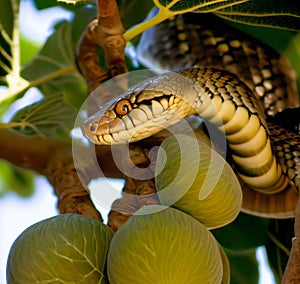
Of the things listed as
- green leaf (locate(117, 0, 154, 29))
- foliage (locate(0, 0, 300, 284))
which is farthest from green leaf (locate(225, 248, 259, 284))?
green leaf (locate(117, 0, 154, 29))

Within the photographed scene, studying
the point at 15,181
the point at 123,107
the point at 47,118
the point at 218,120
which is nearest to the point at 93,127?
the point at 123,107

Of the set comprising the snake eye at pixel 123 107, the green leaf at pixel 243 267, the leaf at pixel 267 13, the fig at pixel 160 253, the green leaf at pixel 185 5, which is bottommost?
the green leaf at pixel 243 267

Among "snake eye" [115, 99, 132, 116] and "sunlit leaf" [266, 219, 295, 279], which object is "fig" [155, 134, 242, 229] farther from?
"sunlit leaf" [266, 219, 295, 279]

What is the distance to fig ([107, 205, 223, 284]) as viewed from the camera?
3.19 feet

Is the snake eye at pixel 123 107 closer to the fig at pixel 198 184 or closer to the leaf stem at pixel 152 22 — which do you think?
the leaf stem at pixel 152 22

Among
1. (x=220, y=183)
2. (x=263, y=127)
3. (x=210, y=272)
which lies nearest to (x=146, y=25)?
(x=263, y=127)

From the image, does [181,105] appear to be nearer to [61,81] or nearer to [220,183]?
[220,183]

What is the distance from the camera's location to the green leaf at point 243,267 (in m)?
1.83

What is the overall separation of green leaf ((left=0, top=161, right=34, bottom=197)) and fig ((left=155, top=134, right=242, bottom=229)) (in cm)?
99

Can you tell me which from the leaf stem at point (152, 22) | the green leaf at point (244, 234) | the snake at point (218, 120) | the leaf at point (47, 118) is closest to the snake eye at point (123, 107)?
the snake at point (218, 120)

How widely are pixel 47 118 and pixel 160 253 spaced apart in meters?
0.77

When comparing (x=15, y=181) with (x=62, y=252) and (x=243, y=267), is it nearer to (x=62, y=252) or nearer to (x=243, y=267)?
(x=243, y=267)

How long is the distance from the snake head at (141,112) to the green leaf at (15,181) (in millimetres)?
681

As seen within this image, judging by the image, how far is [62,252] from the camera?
1007mm
